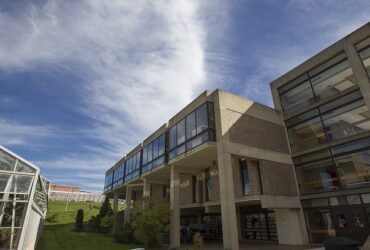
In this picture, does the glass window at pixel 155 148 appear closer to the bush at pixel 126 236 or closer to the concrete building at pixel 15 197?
the bush at pixel 126 236

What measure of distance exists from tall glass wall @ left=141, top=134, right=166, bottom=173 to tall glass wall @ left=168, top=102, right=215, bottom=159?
5.21 feet

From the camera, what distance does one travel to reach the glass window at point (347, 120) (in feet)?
57.0

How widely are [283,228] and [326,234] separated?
2.81 meters

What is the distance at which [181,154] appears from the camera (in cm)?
2036

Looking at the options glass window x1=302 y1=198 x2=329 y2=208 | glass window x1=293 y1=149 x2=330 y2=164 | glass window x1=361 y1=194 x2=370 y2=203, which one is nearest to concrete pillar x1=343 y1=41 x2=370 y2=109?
glass window x1=293 y1=149 x2=330 y2=164

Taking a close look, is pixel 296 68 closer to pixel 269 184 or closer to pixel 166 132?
pixel 269 184

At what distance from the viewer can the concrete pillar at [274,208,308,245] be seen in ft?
60.5

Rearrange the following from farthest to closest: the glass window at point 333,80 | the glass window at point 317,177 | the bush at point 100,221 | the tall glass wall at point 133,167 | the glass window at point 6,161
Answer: the bush at point 100,221, the tall glass wall at point 133,167, the glass window at point 333,80, the glass window at point 317,177, the glass window at point 6,161

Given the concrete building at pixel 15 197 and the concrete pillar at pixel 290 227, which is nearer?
the concrete building at pixel 15 197

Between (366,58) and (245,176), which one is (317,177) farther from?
(366,58)

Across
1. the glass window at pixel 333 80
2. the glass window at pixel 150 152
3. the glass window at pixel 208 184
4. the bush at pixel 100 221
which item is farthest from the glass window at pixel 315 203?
the bush at pixel 100 221

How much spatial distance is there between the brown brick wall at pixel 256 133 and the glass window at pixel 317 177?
2189 millimetres

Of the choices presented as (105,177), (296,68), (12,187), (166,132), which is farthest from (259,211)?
(105,177)

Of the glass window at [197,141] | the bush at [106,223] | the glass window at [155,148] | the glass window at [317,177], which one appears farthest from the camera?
the bush at [106,223]
